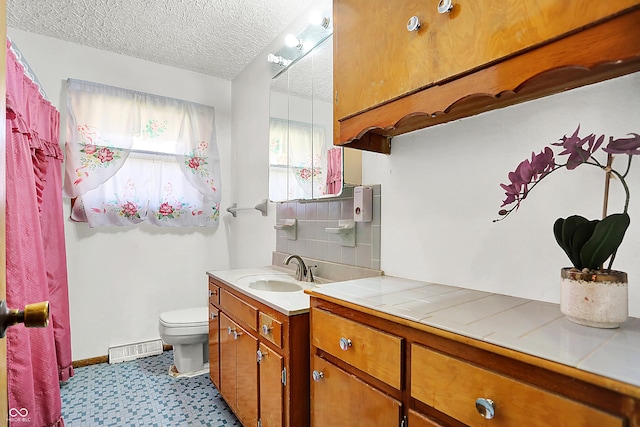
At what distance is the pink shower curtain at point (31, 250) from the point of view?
1.44 metres

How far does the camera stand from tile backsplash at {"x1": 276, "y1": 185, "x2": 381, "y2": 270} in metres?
1.60

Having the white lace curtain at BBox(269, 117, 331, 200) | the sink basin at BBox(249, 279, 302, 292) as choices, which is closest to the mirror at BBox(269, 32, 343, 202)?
the white lace curtain at BBox(269, 117, 331, 200)

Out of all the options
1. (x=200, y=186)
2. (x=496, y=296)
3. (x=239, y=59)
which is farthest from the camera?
(x=200, y=186)

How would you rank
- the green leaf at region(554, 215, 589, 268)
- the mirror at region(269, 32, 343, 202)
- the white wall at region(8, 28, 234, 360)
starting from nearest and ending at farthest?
the green leaf at region(554, 215, 589, 268) → the mirror at region(269, 32, 343, 202) → the white wall at region(8, 28, 234, 360)

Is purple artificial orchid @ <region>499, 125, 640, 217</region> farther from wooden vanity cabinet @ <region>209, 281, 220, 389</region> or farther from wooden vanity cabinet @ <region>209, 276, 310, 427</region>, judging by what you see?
wooden vanity cabinet @ <region>209, 281, 220, 389</region>

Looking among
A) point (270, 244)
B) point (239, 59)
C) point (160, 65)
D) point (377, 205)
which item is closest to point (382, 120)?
point (377, 205)

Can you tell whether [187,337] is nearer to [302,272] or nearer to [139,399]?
[139,399]

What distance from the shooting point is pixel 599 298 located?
73cm

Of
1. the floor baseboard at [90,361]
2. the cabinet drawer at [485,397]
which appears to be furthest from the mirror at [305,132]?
the floor baseboard at [90,361]

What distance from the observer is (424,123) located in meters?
1.32

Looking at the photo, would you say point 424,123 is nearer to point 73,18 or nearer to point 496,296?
point 496,296

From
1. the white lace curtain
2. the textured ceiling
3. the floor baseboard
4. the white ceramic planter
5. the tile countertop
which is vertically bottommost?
the floor baseboard

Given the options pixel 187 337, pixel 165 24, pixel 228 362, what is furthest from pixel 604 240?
pixel 165 24

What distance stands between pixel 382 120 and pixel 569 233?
65 cm
